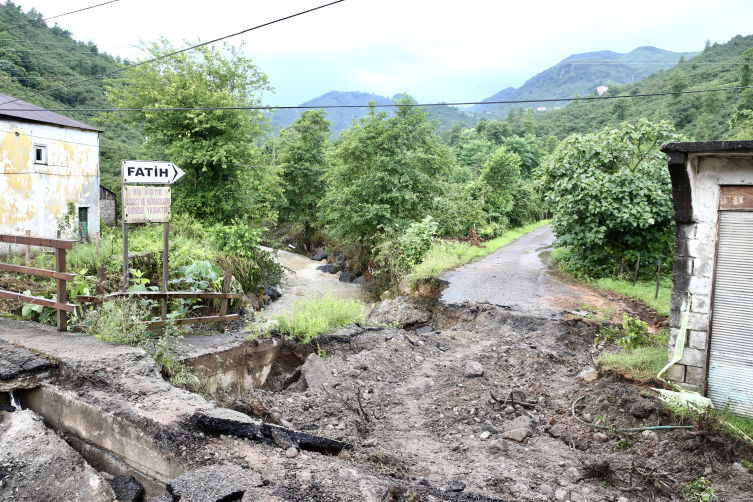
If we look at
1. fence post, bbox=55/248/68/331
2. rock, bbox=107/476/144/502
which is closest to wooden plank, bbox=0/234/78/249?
fence post, bbox=55/248/68/331

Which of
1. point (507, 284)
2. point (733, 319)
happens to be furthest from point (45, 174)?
point (733, 319)

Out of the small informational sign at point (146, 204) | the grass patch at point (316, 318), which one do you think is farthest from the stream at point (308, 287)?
the small informational sign at point (146, 204)

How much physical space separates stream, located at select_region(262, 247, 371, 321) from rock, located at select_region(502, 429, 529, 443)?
9.03 meters

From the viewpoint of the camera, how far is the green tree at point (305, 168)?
95.3 feet

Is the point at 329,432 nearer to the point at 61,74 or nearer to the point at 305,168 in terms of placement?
the point at 305,168

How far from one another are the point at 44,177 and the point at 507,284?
57.3 feet

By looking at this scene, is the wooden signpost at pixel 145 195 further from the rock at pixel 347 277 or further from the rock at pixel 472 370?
the rock at pixel 347 277

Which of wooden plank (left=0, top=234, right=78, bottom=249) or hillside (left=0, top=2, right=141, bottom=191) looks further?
hillside (left=0, top=2, right=141, bottom=191)

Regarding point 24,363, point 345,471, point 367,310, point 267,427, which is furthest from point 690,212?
point 367,310

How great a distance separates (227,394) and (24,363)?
2.58 metres

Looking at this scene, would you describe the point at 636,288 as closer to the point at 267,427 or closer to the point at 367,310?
the point at 367,310

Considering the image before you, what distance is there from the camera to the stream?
15489 mm

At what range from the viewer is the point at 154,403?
14.8 ft

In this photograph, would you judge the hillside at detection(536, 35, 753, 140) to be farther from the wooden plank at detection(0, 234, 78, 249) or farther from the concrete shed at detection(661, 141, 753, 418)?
the wooden plank at detection(0, 234, 78, 249)
